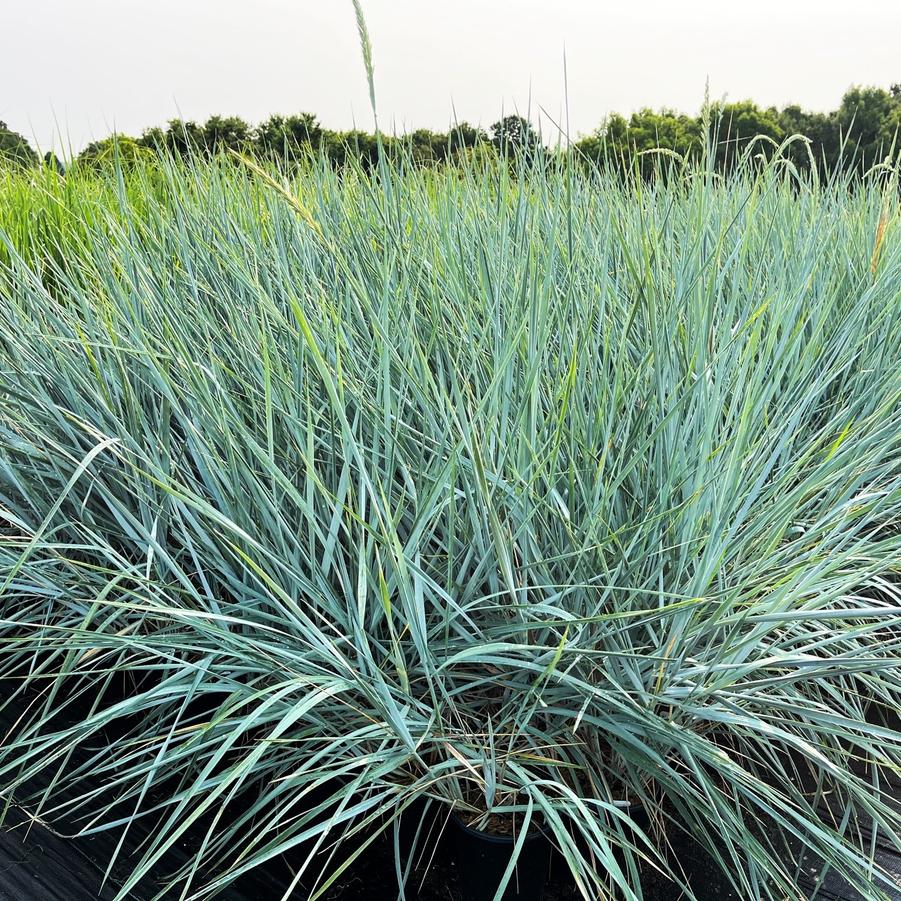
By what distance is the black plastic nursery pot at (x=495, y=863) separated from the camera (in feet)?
3.16

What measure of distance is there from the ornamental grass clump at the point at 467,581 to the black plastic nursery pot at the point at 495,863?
1.3 inches

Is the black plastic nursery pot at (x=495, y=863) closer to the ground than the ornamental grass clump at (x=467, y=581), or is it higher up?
closer to the ground

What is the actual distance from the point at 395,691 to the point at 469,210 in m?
1.73

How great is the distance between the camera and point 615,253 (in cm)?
184

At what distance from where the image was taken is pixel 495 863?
97 cm

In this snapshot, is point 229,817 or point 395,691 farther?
point 229,817

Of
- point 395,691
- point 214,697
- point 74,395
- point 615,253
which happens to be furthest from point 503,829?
point 615,253

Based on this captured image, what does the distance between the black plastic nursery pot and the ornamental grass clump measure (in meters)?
0.03

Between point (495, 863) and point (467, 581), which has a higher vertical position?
point (467, 581)

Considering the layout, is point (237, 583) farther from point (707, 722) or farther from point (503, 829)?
point (707, 722)

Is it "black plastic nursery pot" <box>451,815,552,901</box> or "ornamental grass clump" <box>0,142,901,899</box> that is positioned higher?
"ornamental grass clump" <box>0,142,901,899</box>

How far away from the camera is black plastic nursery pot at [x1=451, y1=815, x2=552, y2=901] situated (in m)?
0.96

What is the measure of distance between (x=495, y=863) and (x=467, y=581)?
37 centimetres

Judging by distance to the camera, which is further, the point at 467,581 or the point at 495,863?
the point at 467,581
